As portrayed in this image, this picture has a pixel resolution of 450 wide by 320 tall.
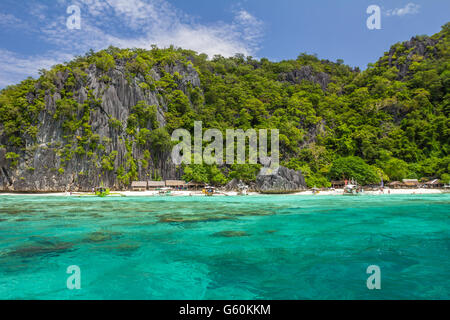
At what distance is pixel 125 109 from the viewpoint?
40.7 m

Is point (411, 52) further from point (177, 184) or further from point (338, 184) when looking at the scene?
point (177, 184)

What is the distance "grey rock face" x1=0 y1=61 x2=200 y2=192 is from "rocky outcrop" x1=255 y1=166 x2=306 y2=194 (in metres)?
13.4

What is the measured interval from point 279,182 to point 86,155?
93.2ft

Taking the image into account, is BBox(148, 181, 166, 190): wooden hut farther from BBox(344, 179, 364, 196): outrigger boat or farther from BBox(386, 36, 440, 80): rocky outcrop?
BBox(386, 36, 440, 80): rocky outcrop

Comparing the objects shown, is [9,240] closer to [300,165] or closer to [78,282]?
[78,282]

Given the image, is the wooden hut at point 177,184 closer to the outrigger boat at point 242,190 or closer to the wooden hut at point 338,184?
the outrigger boat at point 242,190

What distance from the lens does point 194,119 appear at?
46.3 m

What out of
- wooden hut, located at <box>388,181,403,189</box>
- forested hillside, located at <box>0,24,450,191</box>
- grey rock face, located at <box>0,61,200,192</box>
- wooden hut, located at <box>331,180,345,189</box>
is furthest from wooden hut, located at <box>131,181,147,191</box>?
wooden hut, located at <box>388,181,403,189</box>

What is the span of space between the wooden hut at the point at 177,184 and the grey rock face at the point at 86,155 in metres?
1.79

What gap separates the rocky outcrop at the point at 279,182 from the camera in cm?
3554

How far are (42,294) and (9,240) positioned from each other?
538cm

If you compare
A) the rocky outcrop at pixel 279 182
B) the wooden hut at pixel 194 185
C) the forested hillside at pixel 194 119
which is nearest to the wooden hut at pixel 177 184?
the wooden hut at pixel 194 185

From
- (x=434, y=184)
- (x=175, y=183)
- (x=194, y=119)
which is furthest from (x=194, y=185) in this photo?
(x=434, y=184)
